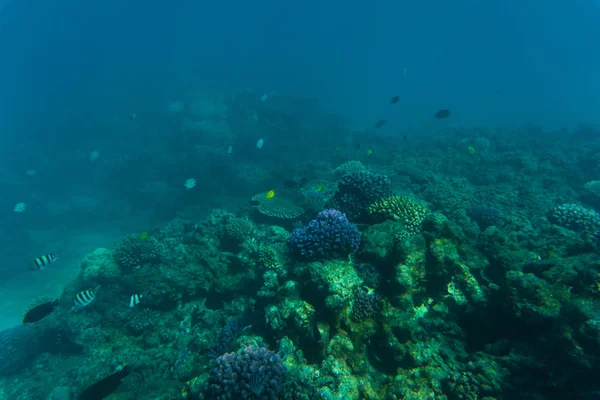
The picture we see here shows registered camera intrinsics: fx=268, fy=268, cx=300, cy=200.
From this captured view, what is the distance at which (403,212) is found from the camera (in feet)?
20.2

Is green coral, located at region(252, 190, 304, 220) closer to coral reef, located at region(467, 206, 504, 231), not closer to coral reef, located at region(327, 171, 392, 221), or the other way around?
coral reef, located at region(327, 171, 392, 221)

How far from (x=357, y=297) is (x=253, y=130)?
1069 inches

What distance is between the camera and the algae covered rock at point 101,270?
9297mm

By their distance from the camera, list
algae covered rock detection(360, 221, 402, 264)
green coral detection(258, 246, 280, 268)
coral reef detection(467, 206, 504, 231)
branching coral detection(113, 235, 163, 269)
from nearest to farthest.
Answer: algae covered rock detection(360, 221, 402, 264) < green coral detection(258, 246, 280, 268) < coral reef detection(467, 206, 504, 231) < branching coral detection(113, 235, 163, 269)

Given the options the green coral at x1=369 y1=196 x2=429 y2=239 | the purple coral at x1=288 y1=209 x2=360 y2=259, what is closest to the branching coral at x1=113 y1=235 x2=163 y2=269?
the purple coral at x1=288 y1=209 x2=360 y2=259

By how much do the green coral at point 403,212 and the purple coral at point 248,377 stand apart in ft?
13.0

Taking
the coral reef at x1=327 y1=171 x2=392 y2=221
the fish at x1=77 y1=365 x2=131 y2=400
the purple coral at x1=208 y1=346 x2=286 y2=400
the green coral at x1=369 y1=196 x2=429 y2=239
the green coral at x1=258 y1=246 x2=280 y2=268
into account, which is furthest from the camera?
the coral reef at x1=327 y1=171 x2=392 y2=221

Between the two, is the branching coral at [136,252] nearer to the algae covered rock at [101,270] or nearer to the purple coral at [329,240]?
the algae covered rock at [101,270]

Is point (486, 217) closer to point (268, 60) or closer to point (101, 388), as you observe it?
point (101, 388)

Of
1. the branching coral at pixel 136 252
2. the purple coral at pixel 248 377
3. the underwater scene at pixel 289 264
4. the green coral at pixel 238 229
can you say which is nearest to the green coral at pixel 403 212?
the underwater scene at pixel 289 264

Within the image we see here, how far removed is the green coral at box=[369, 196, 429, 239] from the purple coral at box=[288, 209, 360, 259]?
1427 millimetres

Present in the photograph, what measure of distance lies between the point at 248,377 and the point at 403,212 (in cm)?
457

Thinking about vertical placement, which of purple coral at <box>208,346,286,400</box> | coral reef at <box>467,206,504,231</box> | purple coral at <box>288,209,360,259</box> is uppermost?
purple coral at <box>288,209,360,259</box>

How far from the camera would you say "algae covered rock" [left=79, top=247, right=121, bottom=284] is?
930 centimetres
